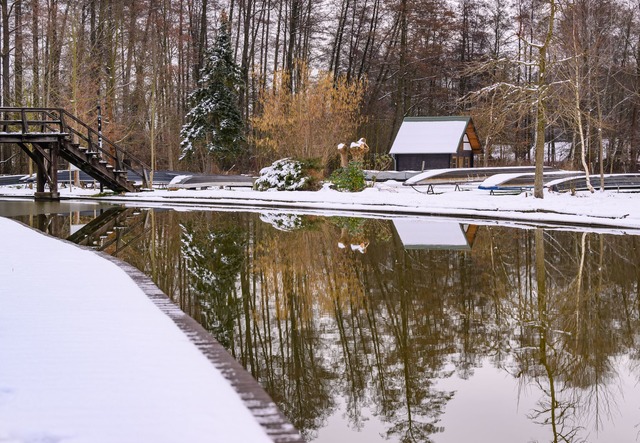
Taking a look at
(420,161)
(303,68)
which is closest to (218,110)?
(303,68)

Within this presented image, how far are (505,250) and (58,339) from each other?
10073mm

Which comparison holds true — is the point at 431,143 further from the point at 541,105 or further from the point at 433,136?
the point at 541,105

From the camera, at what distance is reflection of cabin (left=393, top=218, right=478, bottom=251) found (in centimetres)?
1516

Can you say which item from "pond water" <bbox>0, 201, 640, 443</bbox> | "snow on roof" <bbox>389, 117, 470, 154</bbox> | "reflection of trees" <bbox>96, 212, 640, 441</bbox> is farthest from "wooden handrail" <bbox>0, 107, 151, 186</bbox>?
"snow on roof" <bbox>389, 117, 470, 154</bbox>

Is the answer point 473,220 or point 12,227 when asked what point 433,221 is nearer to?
point 473,220

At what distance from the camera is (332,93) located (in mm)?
38438

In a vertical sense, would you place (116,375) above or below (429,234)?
below

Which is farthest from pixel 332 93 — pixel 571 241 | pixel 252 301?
pixel 252 301

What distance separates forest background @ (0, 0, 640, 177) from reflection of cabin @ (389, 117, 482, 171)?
2867 millimetres

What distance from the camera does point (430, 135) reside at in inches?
1823

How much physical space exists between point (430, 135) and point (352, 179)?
56.7 feet

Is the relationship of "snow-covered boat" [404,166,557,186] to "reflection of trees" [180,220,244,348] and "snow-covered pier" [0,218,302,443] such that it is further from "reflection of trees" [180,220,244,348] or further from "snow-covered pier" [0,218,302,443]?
"snow-covered pier" [0,218,302,443]

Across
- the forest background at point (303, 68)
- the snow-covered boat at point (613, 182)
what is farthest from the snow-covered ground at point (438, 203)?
the forest background at point (303, 68)

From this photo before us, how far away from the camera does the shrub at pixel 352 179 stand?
1195 inches
